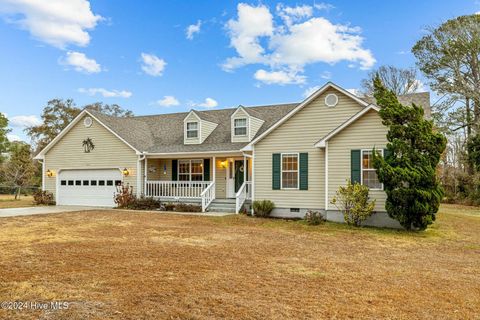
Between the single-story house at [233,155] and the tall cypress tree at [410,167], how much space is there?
133cm

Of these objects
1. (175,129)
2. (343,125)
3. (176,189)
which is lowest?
(176,189)

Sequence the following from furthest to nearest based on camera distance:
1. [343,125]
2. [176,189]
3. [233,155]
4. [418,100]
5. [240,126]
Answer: [176,189], [240,126], [233,155], [418,100], [343,125]

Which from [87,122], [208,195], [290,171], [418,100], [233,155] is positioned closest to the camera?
[290,171]

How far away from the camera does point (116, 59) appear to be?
80.2 ft

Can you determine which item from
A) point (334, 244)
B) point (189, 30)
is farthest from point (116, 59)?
point (334, 244)

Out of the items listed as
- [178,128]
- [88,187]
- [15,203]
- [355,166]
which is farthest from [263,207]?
[15,203]

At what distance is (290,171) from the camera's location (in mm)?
16469

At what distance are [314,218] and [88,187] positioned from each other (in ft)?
44.5

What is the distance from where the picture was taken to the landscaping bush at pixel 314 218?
14.7 meters

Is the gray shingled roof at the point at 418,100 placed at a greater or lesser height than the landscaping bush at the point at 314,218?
greater

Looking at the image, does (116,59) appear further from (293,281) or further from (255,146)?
(293,281)

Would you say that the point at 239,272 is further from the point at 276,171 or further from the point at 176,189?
the point at 176,189

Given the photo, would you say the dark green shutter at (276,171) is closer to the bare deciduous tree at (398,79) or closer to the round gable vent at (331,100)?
the round gable vent at (331,100)

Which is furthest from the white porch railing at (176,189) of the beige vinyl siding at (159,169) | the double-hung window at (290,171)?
the double-hung window at (290,171)
